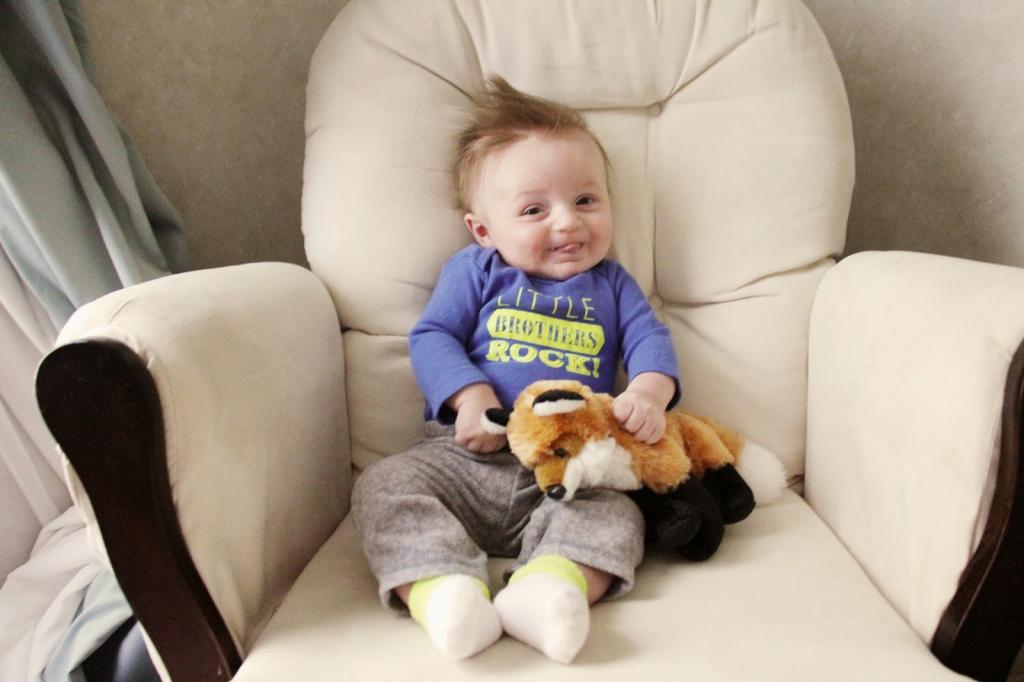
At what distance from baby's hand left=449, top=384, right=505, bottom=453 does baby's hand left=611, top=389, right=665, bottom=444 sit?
0.49 ft

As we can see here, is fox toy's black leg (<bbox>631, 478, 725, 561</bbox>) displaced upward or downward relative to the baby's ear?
downward

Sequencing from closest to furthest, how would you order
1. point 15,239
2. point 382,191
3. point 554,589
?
point 554,589 → point 15,239 → point 382,191

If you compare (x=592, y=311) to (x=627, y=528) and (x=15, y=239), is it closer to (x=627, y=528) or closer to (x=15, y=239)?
(x=627, y=528)

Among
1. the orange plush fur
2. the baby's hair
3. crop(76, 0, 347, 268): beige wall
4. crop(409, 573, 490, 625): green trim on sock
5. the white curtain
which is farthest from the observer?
crop(76, 0, 347, 268): beige wall

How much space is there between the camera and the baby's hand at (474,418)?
2.96 feet

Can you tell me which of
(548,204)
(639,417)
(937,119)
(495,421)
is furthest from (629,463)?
(937,119)

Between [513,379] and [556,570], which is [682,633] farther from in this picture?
[513,379]

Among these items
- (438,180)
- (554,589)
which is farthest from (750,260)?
(554,589)

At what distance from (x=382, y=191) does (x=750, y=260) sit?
555 millimetres

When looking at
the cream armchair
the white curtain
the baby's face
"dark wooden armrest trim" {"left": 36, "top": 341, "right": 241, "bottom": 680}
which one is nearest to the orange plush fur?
the cream armchair

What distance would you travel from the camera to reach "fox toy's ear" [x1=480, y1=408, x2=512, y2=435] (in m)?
0.86

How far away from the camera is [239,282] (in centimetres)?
88

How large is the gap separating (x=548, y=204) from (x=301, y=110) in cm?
64

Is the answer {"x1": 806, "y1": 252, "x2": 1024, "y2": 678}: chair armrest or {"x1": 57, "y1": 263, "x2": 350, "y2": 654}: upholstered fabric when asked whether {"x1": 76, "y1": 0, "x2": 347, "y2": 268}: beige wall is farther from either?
{"x1": 806, "y1": 252, "x2": 1024, "y2": 678}: chair armrest
